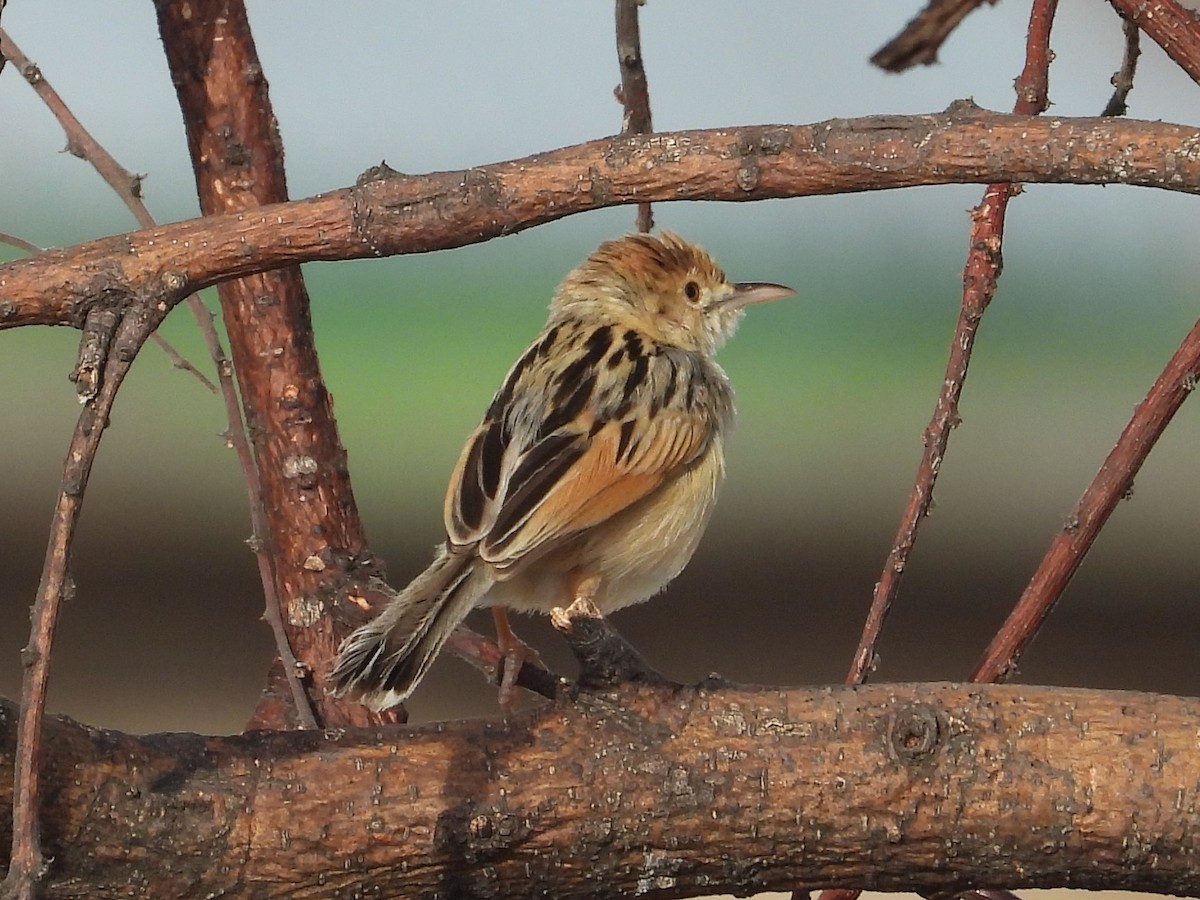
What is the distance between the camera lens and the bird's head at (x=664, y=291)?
9.07ft

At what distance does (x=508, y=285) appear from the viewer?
14.6 ft

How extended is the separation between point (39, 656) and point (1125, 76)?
1456 millimetres

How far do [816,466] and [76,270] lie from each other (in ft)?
10.6

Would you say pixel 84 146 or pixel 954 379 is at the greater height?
pixel 84 146

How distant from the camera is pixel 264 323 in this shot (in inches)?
83.2

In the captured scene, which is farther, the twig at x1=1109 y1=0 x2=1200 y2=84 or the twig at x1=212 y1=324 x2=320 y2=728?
the twig at x1=212 y1=324 x2=320 y2=728

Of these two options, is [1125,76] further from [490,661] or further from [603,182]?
[490,661]

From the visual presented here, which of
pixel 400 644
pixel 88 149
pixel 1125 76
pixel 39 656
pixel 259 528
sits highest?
pixel 1125 76

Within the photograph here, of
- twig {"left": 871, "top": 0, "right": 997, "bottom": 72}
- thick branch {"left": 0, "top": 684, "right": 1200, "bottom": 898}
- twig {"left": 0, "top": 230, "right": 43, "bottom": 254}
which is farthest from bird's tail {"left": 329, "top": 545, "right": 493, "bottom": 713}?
twig {"left": 871, "top": 0, "right": 997, "bottom": 72}

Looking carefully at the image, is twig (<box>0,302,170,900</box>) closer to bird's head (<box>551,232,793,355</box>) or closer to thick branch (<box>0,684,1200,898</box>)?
thick branch (<box>0,684,1200,898</box>)

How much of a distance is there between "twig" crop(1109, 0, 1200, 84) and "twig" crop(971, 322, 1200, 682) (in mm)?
291

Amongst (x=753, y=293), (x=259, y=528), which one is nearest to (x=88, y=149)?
(x=259, y=528)

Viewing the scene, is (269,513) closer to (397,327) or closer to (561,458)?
(561,458)

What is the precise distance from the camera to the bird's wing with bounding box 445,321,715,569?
196 centimetres
